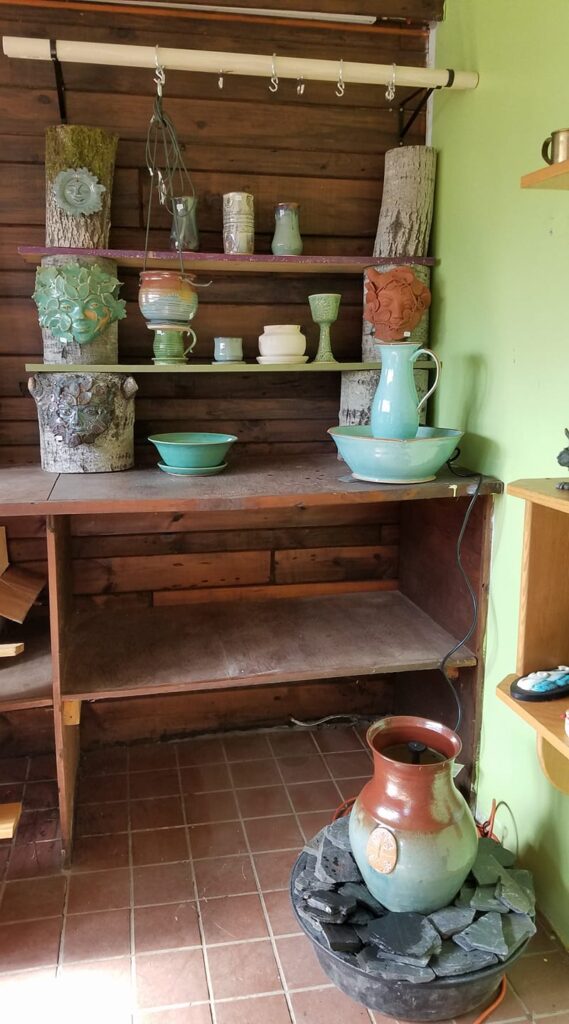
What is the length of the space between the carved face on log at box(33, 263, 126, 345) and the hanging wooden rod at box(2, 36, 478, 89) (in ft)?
1.54

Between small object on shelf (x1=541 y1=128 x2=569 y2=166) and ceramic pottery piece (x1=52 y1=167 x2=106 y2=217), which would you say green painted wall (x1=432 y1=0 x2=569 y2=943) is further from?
ceramic pottery piece (x1=52 y1=167 x2=106 y2=217)

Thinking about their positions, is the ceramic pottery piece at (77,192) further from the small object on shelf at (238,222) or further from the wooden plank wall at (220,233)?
the small object on shelf at (238,222)

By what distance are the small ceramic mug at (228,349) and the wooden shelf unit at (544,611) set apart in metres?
0.93

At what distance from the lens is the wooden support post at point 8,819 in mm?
1719

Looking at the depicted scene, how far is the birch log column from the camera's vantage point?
1985 mm

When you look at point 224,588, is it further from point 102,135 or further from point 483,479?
point 102,135

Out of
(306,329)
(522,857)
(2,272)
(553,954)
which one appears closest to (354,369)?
(306,329)

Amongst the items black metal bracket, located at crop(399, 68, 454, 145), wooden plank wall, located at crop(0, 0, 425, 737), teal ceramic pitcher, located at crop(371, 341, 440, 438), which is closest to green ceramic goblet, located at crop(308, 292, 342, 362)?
wooden plank wall, located at crop(0, 0, 425, 737)

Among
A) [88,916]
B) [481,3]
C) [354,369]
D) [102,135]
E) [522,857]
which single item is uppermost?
[481,3]

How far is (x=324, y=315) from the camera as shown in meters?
1.99

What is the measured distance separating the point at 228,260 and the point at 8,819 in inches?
58.9

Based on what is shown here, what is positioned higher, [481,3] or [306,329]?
[481,3]

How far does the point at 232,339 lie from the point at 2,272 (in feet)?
2.16

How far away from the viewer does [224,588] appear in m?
2.30
